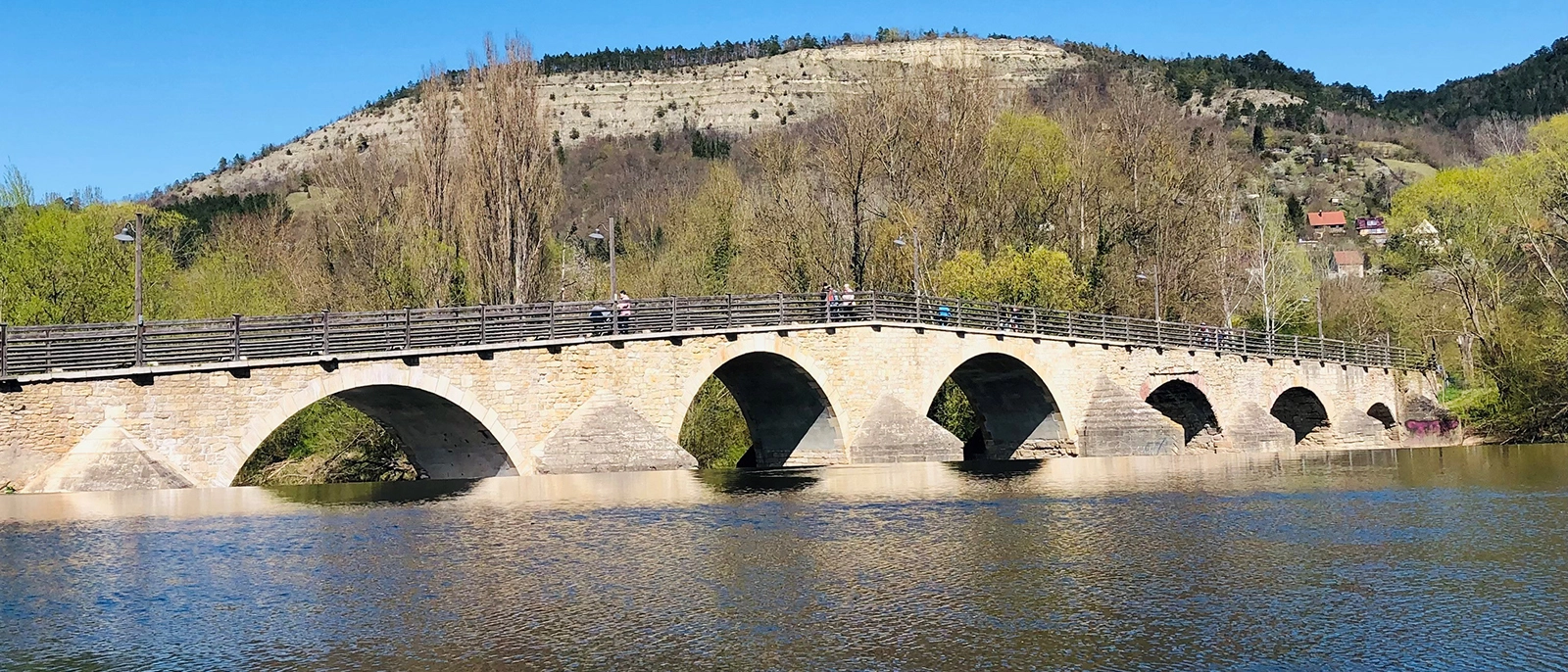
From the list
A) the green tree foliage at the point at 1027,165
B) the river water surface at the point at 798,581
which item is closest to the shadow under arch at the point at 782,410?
the river water surface at the point at 798,581

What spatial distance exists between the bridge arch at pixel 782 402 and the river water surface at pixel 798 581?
30.1 ft

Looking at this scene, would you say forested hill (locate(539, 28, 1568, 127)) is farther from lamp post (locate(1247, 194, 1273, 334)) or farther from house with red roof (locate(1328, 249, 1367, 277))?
lamp post (locate(1247, 194, 1273, 334))

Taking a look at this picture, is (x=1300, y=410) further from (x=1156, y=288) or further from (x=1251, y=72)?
(x=1251, y=72)

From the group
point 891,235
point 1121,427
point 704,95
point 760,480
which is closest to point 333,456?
point 760,480

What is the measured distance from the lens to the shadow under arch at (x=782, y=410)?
37219 millimetres

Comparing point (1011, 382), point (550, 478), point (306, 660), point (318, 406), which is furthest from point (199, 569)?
point (1011, 382)

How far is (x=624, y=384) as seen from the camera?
32.0m

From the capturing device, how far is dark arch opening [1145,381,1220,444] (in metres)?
48.0

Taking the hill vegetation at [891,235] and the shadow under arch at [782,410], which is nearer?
the shadow under arch at [782,410]

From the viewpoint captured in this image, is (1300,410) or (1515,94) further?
(1515,94)

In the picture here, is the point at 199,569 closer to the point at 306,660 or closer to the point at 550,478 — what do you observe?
the point at 306,660

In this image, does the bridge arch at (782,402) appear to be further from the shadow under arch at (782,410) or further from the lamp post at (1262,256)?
the lamp post at (1262,256)

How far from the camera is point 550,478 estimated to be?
3042 cm

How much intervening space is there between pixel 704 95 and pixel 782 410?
132 meters
